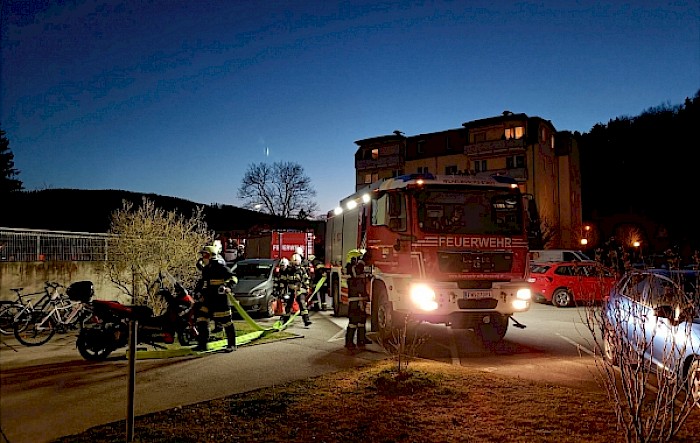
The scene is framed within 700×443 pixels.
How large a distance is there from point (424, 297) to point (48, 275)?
32.4 feet

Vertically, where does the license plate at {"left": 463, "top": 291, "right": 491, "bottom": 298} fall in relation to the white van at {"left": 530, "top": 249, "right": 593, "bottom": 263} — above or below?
below

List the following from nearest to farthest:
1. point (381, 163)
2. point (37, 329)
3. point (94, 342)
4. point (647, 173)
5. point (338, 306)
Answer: point (94, 342)
point (37, 329)
point (338, 306)
point (647, 173)
point (381, 163)

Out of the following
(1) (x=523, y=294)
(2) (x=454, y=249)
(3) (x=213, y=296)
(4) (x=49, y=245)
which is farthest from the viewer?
(4) (x=49, y=245)

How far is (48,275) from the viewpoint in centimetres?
1380

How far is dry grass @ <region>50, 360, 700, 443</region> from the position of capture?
4.95 meters

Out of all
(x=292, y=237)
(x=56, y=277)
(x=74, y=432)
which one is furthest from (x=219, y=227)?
(x=74, y=432)

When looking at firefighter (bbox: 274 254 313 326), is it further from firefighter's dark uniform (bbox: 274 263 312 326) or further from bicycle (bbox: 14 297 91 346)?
bicycle (bbox: 14 297 91 346)

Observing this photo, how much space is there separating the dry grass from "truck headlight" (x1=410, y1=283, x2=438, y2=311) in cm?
239

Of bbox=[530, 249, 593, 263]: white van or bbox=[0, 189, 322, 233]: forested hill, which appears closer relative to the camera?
bbox=[530, 249, 593, 263]: white van

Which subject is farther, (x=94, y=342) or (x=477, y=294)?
(x=477, y=294)

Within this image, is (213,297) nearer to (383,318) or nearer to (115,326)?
(115,326)

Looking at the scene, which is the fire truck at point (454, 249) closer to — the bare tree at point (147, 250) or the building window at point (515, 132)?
the bare tree at point (147, 250)

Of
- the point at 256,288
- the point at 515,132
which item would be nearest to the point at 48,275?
the point at 256,288

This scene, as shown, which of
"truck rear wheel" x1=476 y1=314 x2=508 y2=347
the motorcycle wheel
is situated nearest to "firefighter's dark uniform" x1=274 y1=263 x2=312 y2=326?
"truck rear wheel" x1=476 y1=314 x2=508 y2=347
